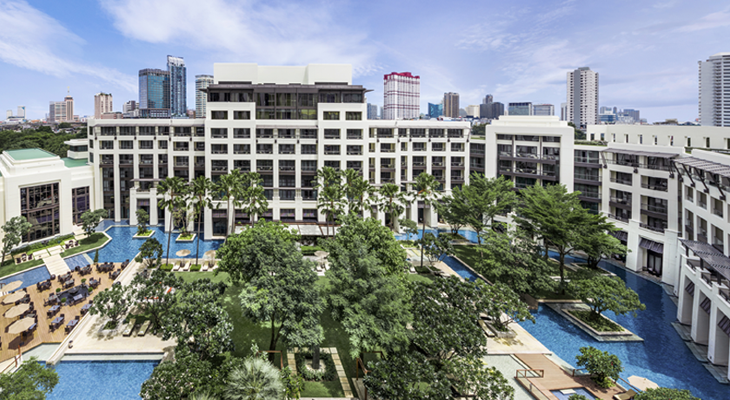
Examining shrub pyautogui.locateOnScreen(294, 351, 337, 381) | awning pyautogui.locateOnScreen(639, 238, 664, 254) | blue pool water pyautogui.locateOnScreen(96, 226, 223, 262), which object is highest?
awning pyautogui.locateOnScreen(639, 238, 664, 254)

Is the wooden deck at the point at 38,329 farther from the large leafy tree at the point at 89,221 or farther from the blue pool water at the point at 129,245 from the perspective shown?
the large leafy tree at the point at 89,221

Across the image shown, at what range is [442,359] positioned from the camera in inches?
1177

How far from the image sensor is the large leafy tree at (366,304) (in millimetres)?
27891

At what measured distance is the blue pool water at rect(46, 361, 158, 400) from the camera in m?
29.7

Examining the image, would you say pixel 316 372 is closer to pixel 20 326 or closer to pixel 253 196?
pixel 20 326

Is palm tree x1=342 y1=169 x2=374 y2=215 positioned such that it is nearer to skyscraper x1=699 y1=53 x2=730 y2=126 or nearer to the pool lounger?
the pool lounger

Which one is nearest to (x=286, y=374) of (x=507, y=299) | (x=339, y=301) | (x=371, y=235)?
(x=339, y=301)

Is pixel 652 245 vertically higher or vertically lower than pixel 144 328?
higher

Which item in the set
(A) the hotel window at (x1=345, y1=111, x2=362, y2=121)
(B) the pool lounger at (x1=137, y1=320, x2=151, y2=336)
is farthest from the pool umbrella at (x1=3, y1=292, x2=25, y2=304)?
(A) the hotel window at (x1=345, y1=111, x2=362, y2=121)

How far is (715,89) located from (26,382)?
12526cm

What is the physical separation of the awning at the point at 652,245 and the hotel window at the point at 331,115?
56.2m

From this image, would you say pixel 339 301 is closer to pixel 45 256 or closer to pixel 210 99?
pixel 45 256

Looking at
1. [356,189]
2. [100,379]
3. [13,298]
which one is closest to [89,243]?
[13,298]

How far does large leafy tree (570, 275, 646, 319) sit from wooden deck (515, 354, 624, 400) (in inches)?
444
